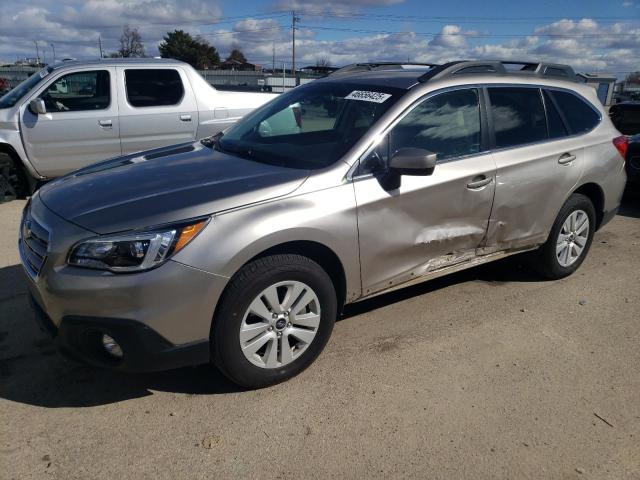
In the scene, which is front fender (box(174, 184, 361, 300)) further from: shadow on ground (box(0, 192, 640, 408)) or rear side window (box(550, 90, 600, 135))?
rear side window (box(550, 90, 600, 135))

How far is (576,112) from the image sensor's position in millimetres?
4570

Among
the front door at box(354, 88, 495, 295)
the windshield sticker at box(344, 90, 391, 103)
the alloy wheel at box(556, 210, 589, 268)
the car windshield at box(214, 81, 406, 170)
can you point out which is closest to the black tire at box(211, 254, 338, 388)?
the front door at box(354, 88, 495, 295)

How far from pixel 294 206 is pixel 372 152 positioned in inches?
26.4

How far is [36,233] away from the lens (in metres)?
2.88

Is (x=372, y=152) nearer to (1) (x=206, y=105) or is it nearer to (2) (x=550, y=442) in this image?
(2) (x=550, y=442)

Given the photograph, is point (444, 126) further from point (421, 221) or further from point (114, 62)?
point (114, 62)

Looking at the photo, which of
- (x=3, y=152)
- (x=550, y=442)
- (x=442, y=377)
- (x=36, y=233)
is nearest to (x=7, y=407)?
(x=36, y=233)

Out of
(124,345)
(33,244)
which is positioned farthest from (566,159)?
(33,244)

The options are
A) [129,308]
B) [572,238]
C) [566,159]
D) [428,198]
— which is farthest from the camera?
[572,238]

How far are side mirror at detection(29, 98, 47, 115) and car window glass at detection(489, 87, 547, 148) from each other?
556 centimetres

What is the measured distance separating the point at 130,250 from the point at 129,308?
0.91 feet

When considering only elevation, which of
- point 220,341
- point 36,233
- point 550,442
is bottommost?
point 550,442

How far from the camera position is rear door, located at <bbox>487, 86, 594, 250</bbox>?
3.93 metres

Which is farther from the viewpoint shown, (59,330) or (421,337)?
(421,337)
